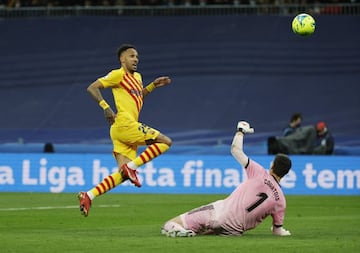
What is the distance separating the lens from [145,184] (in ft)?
83.0

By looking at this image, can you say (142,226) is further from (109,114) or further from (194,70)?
(194,70)

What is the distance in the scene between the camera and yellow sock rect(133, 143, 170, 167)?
49.2ft

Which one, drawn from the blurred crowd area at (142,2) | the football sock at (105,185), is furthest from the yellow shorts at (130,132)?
the blurred crowd area at (142,2)

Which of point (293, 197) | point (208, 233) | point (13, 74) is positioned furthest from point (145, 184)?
point (208, 233)

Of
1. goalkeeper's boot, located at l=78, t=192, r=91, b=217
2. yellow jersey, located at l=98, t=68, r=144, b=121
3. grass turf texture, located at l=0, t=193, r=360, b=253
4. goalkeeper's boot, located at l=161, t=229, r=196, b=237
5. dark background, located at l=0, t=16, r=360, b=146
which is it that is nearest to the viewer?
grass turf texture, located at l=0, t=193, r=360, b=253

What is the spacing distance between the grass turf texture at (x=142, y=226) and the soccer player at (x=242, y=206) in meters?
0.18

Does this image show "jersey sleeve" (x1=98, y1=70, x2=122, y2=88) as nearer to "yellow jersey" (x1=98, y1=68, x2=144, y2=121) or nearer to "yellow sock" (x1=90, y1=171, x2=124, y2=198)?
"yellow jersey" (x1=98, y1=68, x2=144, y2=121)

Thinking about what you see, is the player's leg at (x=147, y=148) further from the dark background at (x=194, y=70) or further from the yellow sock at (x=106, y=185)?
the dark background at (x=194, y=70)

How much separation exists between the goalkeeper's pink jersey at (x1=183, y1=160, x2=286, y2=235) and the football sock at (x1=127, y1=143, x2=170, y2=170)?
2279 mm

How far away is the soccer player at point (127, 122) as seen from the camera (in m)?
15.0

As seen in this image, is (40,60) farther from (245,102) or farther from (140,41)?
(245,102)

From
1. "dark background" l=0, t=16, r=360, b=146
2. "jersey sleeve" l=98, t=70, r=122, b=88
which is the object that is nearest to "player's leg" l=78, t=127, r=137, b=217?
"jersey sleeve" l=98, t=70, r=122, b=88

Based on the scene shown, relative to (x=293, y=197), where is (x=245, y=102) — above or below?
above

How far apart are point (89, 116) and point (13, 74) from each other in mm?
2794
